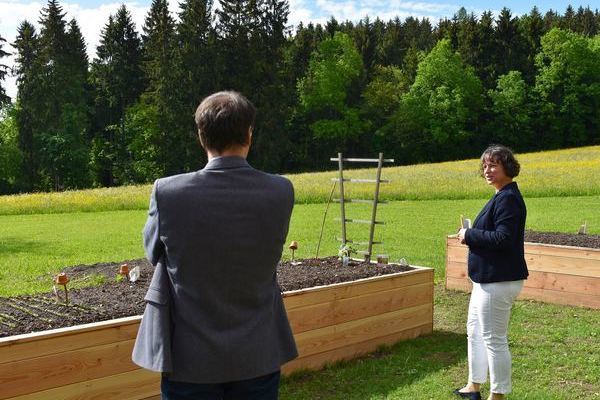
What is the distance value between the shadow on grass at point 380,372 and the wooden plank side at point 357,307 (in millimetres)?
351

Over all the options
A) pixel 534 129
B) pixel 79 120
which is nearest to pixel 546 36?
pixel 534 129

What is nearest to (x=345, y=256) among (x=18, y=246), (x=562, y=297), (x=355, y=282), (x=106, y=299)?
(x=355, y=282)

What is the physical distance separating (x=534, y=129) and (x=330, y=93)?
51.3 feet

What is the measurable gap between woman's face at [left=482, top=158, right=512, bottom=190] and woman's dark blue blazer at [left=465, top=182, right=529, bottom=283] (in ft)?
0.15

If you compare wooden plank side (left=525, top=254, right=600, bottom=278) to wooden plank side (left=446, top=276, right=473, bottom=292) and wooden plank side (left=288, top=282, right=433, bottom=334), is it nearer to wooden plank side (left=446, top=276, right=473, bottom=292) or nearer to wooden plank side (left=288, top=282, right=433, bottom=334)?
wooden plank side (left=446, top=276, right=473, bottom=292)

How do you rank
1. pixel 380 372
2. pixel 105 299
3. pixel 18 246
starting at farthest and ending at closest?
1. pixel 18 246
2. pixel 380 372
3. pixel 105 299

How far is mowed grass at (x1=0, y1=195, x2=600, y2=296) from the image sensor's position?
10.2 meters

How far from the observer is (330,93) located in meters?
51.7

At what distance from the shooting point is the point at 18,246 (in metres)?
12.6

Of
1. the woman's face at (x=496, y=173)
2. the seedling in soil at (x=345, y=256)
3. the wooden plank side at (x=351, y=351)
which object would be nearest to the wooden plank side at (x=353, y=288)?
the wooden plank side at (x=351, y=351)

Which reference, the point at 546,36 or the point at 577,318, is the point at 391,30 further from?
the point at 577,318

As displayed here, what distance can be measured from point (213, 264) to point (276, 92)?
41.2 m

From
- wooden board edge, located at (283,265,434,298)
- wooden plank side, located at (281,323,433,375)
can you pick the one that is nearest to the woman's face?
wooden board edge, located at (283,265,434,298)

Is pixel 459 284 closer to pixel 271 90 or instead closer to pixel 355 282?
pixel 355 282
